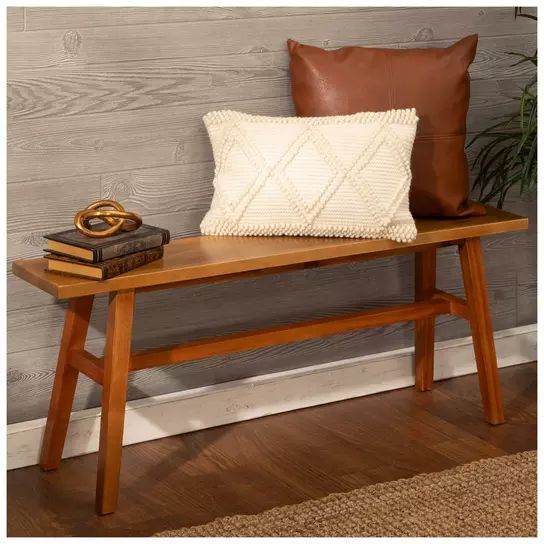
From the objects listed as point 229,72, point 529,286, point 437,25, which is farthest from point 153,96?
point 529,286

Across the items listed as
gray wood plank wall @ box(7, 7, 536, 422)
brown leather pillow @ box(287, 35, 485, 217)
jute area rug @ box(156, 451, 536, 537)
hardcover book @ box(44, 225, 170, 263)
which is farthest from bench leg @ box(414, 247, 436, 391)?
hardcover book @ box(44, 225, 170, 263)

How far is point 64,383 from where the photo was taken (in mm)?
2705

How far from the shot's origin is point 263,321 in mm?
3086

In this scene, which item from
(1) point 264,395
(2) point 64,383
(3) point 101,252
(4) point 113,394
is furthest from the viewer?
(1) point 264,395

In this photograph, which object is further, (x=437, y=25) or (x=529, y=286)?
(x=529, y=286)

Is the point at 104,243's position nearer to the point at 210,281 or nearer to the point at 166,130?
the point at 210,281

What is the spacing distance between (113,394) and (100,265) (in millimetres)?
312

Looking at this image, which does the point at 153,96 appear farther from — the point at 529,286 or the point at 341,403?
the point at 529,286

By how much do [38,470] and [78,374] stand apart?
0.91 feet

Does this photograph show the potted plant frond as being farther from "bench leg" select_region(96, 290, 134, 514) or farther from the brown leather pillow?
"bench leg" select_region(96, 290, 134, 514)

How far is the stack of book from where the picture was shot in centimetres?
238

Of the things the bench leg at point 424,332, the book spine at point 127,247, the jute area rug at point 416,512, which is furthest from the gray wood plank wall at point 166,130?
the jute area rug at point 416,512

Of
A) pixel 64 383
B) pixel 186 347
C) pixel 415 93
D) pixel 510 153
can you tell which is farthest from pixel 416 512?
pixel 510 153

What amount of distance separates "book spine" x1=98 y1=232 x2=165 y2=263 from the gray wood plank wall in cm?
33
